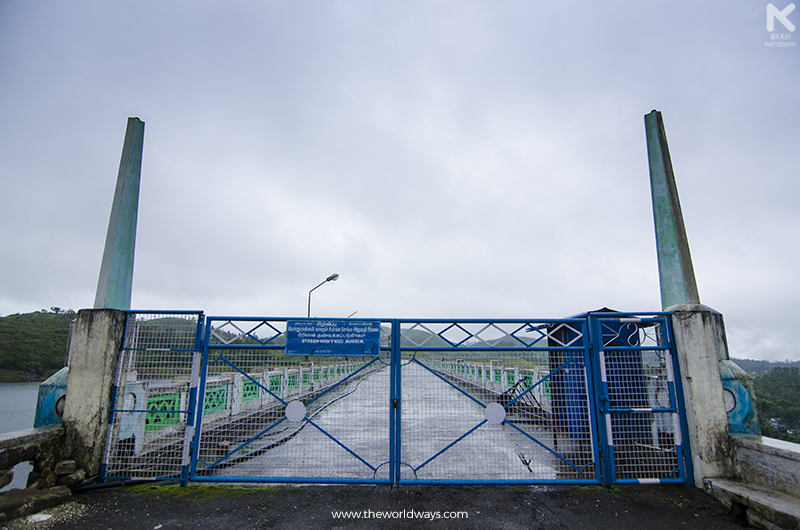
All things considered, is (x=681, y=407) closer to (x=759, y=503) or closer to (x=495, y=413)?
(x=759, y=503)

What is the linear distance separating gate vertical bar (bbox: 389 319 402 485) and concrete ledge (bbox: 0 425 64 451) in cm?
454

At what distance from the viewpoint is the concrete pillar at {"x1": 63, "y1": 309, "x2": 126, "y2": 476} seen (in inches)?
218

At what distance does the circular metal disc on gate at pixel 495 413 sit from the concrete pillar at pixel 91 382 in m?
5.36

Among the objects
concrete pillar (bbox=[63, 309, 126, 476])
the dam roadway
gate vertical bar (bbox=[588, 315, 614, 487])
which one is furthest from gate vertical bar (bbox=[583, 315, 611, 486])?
concrete pillar (bbox=[63, 309, 126, 476])

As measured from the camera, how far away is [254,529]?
4.27 meters

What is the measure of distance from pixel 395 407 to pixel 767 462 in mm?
4611

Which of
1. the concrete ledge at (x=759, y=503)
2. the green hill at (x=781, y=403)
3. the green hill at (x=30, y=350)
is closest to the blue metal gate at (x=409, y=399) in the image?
the concrete ledge at (x=759, y=503)

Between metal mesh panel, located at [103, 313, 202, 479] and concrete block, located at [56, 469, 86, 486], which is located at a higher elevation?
metal mesh panel, located at [103, 313, 202, 479]

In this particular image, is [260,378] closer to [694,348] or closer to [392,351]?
[392,351]

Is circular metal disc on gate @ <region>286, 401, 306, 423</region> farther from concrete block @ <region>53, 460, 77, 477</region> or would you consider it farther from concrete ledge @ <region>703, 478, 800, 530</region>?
concrete ledge @ <region>703, 478, 800, 530</region>

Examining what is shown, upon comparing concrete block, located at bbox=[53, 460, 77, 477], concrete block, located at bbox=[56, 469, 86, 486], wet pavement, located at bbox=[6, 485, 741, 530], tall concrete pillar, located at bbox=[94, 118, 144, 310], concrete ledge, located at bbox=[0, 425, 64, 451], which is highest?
tall concrete pillar, located at bbox=[94, 118, 144, 310]

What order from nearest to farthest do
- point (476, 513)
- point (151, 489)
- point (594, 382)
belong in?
point (476, 513) < point (151, 489) < point (594, 382)

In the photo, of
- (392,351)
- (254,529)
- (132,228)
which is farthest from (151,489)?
(132,228)

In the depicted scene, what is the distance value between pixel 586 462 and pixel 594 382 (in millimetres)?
1211
